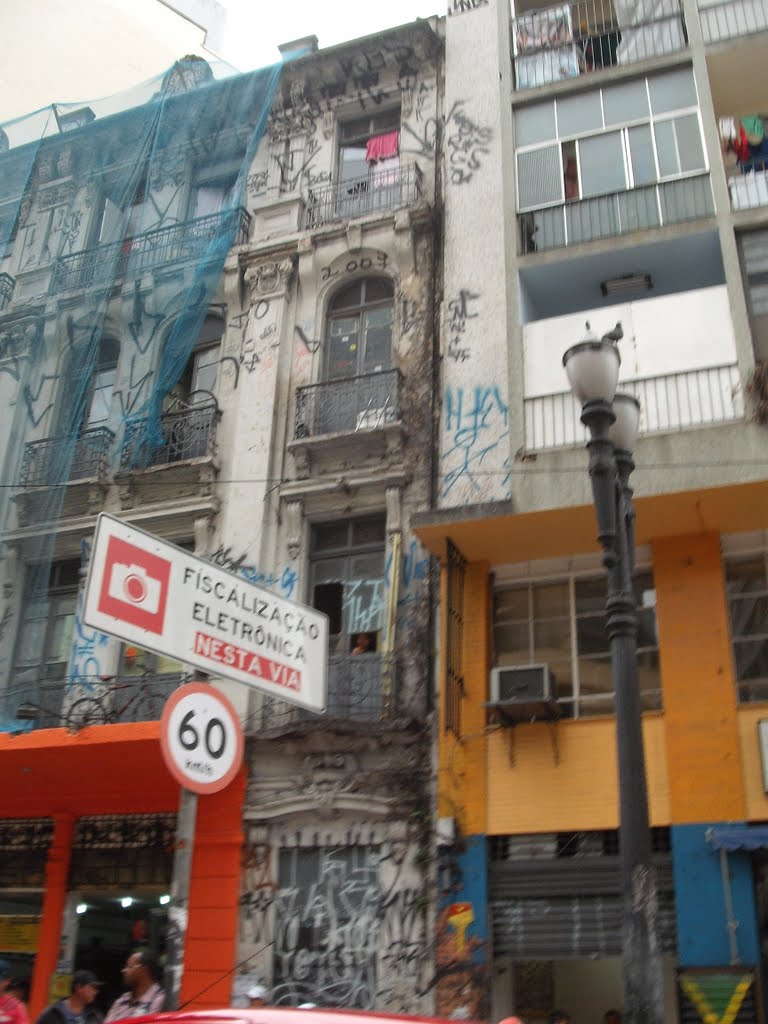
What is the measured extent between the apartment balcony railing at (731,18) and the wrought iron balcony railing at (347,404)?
261 inches

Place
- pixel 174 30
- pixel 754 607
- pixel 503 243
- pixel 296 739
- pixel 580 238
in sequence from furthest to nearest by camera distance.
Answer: pixel 174 30, pixel 503 243, pixel 580 238, pixel 296 739, pixel 754 607

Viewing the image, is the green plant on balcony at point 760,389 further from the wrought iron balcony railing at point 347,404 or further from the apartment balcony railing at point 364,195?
the apartment balcony railing at point 364,195

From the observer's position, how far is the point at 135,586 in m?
6.80

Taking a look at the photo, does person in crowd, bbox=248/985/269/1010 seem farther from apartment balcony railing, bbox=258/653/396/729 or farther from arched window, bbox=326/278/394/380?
arched window, bbox=326/278/394/380

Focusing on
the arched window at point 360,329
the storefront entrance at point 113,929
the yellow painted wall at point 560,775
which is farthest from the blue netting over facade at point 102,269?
the yellow painted wall at point 560,775

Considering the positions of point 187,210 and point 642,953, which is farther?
point 187,210

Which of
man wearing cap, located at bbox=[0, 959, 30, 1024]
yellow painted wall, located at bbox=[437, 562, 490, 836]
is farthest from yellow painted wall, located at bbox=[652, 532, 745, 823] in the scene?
man wearing cap, located at bbox=[0, 959, 30, 1024]

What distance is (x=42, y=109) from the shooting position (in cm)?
1914

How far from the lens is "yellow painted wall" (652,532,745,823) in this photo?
11141mm

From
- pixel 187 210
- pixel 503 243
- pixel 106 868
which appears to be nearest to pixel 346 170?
pixel 187 210

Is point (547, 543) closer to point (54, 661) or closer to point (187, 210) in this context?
point (54, 661)

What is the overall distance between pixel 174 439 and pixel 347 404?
2.93m

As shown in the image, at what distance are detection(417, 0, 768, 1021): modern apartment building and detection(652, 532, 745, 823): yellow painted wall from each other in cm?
2

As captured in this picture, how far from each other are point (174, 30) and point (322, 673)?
19.9 meters
